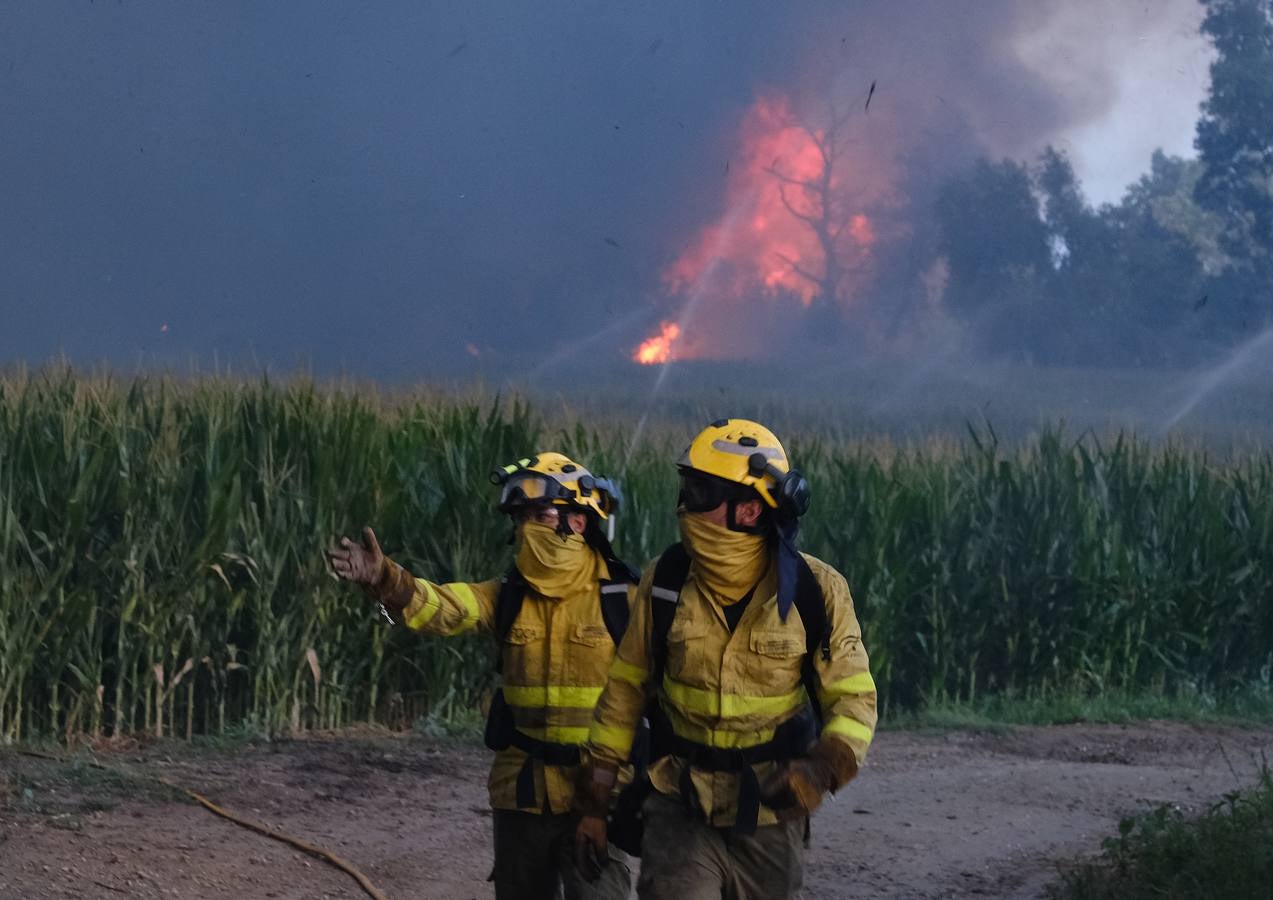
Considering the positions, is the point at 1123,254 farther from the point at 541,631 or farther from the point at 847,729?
the point at 847,729

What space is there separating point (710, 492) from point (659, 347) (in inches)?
995

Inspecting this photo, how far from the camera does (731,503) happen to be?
421cm

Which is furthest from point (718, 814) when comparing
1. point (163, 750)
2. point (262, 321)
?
point (262, 321)

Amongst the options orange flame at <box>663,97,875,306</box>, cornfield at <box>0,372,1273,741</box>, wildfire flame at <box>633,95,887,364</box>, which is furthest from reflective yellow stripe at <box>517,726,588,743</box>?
orange flame at <box>663,97,875,306</box>

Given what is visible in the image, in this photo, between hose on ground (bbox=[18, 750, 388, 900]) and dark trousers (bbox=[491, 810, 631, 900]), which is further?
hose on ground (bbox=[18, 750, 388, 900])

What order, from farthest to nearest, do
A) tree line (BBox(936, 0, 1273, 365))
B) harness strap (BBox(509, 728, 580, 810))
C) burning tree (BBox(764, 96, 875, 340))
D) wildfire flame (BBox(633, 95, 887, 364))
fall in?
tree line (BBox(936, 0, 1273, 365))
burning tree (BBox(764, 96, 875, 340))
wildfire flame (BBox(633, 95, 887, 364))
harness strap (BBox(509, 728, 580, 810))

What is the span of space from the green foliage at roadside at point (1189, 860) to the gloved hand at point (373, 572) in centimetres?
325

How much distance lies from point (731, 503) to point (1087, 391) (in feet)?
102

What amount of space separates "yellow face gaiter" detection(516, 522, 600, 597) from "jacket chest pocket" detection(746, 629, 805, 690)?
999 millimetres

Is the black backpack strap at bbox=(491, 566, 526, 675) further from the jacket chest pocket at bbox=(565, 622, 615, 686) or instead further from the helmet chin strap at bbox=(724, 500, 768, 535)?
the helmet chin strap at bbox=(724, 500, 768, 535)

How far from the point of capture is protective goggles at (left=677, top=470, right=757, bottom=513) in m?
4.21

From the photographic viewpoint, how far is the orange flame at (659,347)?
2872cm

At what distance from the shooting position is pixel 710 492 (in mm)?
4227

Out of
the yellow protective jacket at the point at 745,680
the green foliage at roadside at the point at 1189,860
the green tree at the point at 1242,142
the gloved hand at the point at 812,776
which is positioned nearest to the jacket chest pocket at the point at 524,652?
the yellow protective jacket at the point at 745,680
